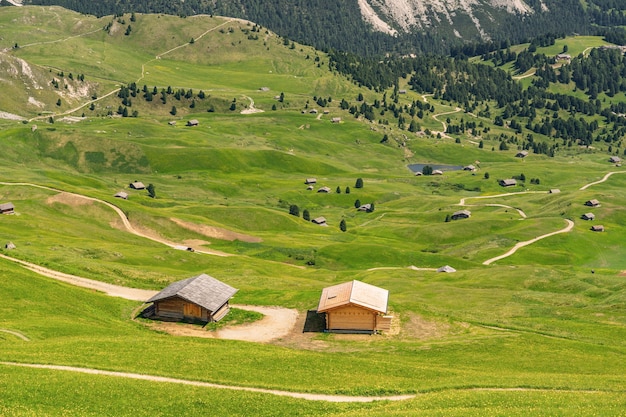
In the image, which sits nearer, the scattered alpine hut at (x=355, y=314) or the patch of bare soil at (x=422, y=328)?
the patch of bare soil at (x=422, y=328)

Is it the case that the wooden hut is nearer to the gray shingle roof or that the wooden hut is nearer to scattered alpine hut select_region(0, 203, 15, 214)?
the gray shingle roof

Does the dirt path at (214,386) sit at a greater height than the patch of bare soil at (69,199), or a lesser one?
greater

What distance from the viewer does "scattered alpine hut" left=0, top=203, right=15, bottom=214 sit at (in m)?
142

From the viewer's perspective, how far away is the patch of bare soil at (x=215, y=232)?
515 ft

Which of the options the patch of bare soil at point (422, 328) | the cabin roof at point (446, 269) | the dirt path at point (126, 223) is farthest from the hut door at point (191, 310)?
the cabin roof at point (446, 269)

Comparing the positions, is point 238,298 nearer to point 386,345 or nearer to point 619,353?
point 386,345

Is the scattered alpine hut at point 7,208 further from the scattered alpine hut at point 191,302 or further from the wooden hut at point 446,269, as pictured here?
the wooden hut at point 446,269

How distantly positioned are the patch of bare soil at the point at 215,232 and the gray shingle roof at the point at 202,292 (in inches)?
2799

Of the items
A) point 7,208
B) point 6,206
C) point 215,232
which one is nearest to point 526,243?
point 215,232

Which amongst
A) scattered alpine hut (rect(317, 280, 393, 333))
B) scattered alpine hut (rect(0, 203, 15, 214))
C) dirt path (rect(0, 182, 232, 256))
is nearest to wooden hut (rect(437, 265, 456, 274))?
dirt path (rect(0, 182, 232, 256))

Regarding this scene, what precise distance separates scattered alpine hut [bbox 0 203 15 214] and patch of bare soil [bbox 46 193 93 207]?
1480 cm

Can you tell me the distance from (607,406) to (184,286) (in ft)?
175

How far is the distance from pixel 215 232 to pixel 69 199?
39840mm

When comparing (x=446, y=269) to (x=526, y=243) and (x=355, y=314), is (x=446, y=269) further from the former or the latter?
(x=355, y=314)
